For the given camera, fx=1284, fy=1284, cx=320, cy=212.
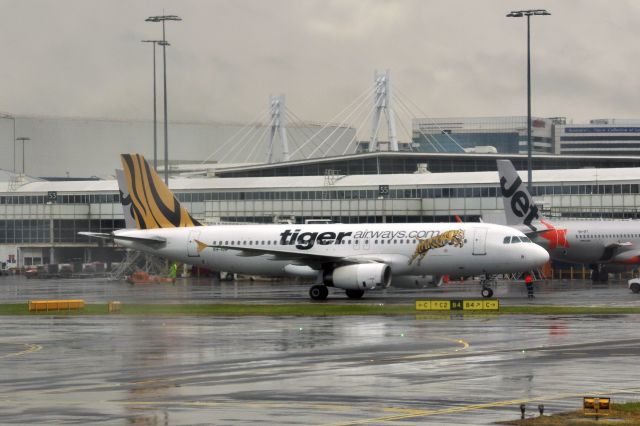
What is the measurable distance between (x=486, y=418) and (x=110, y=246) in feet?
411

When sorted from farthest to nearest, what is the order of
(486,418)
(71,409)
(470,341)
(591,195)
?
(591,195) → (470,341) → (71,409) → (486,418)

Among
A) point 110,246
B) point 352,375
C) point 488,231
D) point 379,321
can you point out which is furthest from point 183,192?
point 352,375

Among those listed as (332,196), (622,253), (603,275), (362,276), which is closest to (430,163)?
(332,196)

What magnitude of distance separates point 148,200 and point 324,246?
567 inches

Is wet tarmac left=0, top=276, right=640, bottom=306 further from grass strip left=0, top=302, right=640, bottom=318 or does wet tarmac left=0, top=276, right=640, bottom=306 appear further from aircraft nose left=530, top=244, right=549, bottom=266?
grass strip left=0, top=302, right=640, bottom=318

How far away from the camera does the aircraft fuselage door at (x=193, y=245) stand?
3159 inches

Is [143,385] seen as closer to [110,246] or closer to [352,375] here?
[352,375]

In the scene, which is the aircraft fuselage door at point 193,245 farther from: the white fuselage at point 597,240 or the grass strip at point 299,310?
the white fuselage at point 597,240

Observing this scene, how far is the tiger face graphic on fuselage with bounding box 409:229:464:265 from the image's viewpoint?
71125 mm

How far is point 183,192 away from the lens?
152 metres

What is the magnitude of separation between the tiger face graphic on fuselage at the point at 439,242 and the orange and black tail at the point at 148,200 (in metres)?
17.8

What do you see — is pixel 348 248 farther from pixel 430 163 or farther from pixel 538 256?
pixel 430 163

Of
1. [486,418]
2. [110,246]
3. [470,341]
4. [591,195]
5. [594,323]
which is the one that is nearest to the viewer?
[486,418]

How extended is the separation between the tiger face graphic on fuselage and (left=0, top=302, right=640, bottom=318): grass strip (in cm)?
748
